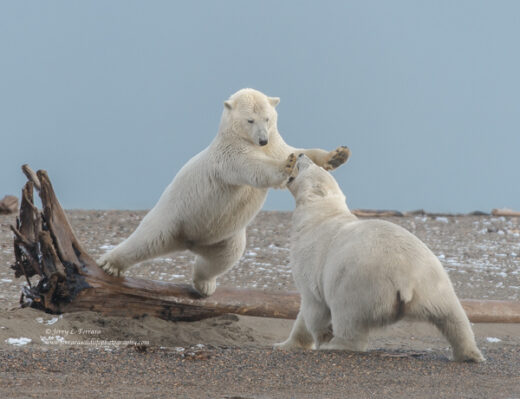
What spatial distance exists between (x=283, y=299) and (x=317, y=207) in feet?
8.77

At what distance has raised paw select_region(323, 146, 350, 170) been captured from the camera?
6961 mm

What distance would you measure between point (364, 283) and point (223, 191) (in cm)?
245

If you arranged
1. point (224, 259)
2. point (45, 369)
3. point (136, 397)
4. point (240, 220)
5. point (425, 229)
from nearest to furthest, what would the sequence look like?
point (136, 397), point (45, 369), point (240, 220), point (224, 259), point (425, 229)

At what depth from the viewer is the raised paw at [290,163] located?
6691 millimetres

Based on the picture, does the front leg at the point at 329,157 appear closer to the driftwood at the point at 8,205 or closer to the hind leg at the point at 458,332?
the hind leg at the point at 458,332

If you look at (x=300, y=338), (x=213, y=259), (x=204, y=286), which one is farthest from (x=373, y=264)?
(x=204, y=286)

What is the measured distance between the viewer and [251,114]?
736 cm

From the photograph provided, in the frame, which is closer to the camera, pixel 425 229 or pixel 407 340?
pixel 407 340

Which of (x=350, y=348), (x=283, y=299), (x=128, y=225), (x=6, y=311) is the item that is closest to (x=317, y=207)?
(x=350, y=348)

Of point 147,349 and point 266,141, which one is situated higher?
point 266,141

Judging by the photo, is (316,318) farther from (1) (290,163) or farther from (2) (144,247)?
(2) (144,247)

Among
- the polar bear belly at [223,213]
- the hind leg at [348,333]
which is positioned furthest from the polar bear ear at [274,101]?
the hind leg at [348,333]

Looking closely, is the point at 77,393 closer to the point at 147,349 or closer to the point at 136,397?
the point at 136,397

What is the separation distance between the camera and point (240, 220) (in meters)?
7.83
